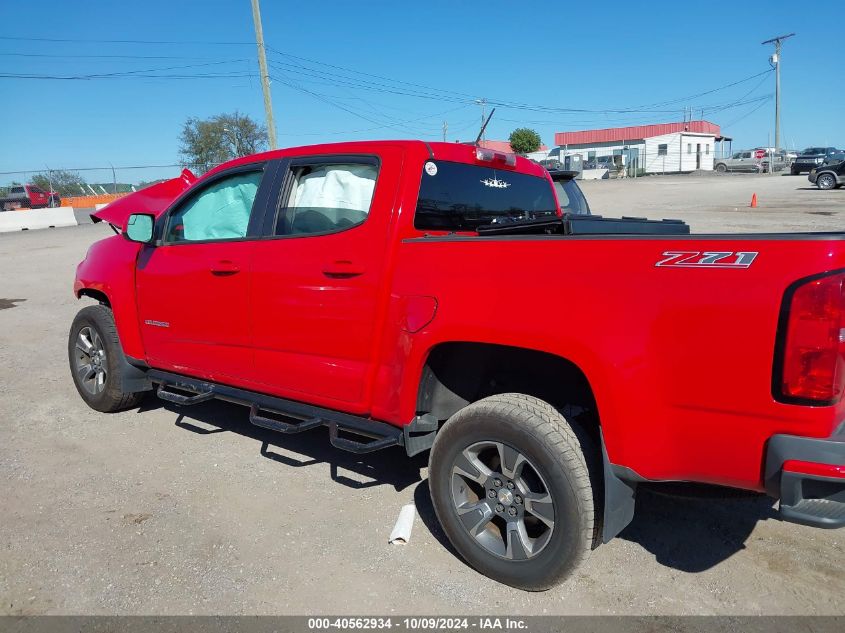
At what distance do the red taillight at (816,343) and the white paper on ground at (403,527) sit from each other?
6.18 feet

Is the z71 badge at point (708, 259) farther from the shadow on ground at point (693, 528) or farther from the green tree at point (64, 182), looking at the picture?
the green tree at point (64, 182)

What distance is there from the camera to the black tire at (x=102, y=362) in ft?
15.7

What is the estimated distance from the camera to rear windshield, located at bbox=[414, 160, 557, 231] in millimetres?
3340

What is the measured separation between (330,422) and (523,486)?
1.14 meters

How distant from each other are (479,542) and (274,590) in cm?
92

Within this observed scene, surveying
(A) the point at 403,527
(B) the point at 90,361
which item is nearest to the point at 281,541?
(A) the point at 403,527

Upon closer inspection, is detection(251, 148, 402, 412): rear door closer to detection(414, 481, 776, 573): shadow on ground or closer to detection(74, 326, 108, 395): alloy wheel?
detection(414, 481, 776, 573): shadow on ground

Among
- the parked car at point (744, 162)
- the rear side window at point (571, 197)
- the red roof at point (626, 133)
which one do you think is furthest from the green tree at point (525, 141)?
the rear side window at point (571, 197)

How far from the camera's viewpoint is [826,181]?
93.9 feet

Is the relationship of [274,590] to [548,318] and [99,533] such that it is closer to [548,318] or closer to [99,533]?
[99,533]

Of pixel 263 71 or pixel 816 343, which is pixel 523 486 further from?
pixel 263 71

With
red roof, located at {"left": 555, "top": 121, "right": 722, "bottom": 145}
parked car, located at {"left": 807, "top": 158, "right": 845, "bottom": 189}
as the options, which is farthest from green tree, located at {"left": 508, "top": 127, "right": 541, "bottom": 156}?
parked car, located at {"left": 807, "top": 158, "right": 845, "bottom": 189}

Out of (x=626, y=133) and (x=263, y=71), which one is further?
(x=626, y=133)

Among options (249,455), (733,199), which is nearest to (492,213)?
(249,455)
